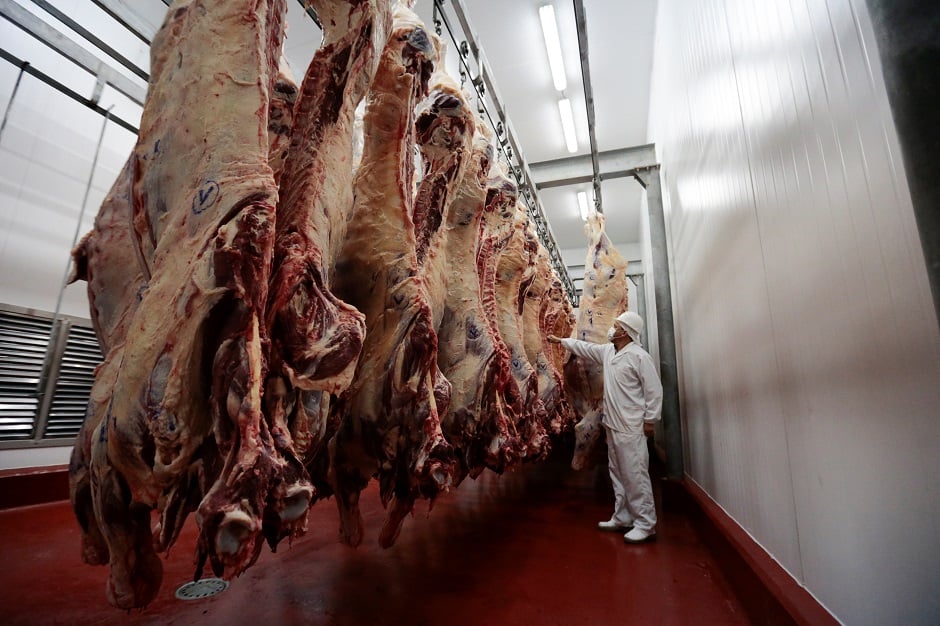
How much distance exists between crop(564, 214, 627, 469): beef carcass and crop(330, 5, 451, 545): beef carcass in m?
3.21

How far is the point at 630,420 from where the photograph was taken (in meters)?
4.01

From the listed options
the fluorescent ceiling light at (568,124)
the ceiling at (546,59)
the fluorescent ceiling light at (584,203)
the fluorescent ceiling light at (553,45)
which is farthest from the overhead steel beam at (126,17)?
the fluorescent ceiling light at (584,203)

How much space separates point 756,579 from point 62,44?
459 cm

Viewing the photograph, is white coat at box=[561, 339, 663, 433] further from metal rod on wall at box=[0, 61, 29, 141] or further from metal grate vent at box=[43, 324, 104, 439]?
metal rod on wall at box=[0, 61, 29, 141]

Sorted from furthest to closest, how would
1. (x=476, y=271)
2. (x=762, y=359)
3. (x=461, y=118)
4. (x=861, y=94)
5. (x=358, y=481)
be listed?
(x=476, y=271), (x=461, y=118), (x=762, y=359), (x=358, y=481), (x=861, y=94)

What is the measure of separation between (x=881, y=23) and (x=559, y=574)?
2629 millimetres

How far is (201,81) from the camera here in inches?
44.3

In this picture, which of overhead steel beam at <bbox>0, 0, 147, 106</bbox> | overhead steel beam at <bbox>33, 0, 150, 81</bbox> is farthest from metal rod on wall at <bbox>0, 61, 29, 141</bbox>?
overhead steel beam at <bbox>33, 0, 150, 81</bbox>

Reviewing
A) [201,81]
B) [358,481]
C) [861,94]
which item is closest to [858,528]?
[861,94]

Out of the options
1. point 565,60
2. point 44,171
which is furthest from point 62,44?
point 565,60

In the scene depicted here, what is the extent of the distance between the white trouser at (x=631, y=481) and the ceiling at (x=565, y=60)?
128 inches

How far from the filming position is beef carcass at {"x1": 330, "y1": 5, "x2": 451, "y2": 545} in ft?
5.41

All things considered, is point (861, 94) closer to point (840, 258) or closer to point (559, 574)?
point (840, 258)

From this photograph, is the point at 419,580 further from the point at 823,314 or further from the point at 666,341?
the point at 666,341
